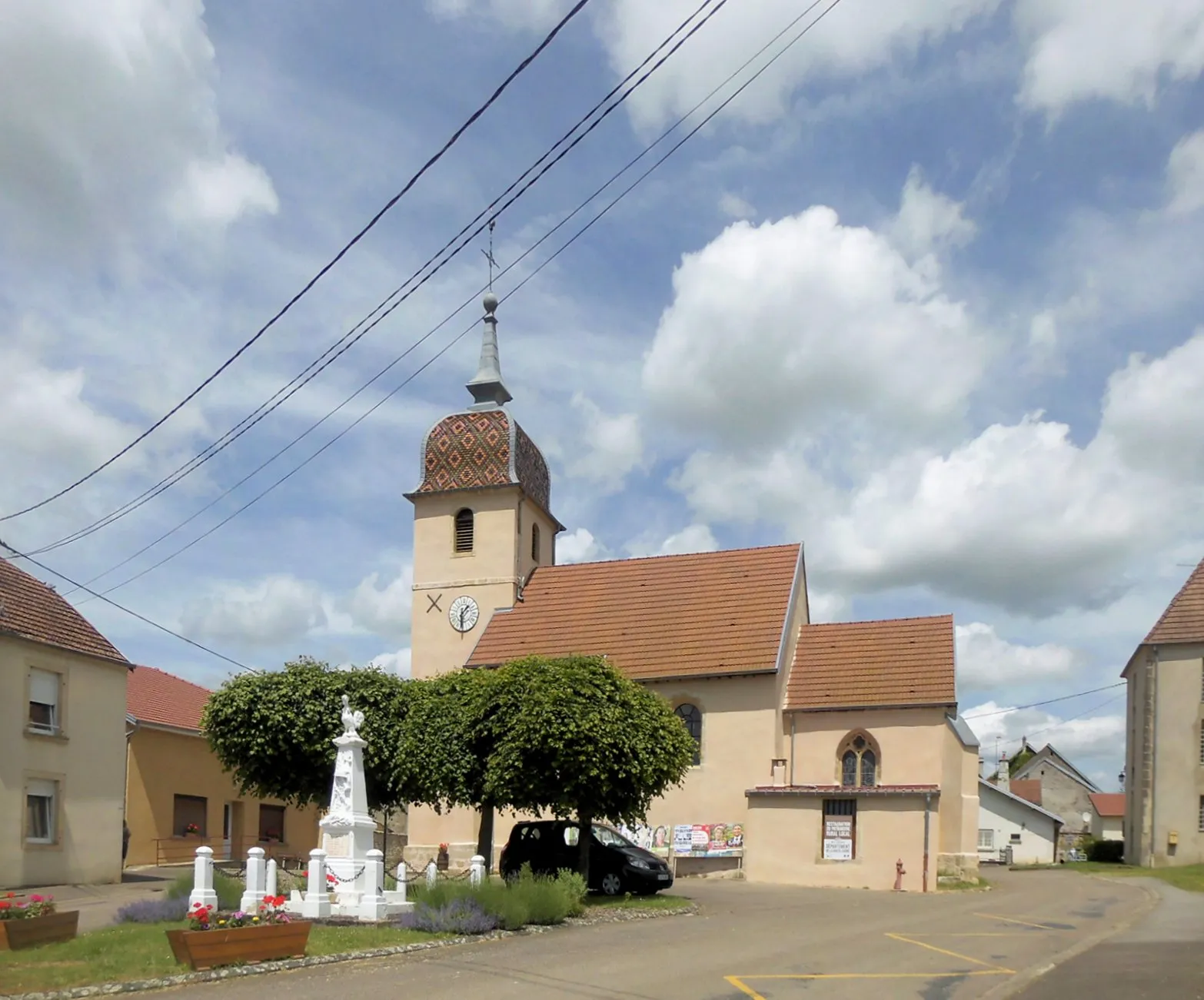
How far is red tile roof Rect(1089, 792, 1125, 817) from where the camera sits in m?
81.3

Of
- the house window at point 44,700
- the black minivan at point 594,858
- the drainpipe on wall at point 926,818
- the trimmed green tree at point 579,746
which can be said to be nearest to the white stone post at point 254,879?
the trimmed green tree at point 579,746

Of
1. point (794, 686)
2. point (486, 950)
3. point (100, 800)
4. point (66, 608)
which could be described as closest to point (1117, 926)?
point (486, 950)

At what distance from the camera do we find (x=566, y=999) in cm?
1200

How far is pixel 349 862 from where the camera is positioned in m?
19.2

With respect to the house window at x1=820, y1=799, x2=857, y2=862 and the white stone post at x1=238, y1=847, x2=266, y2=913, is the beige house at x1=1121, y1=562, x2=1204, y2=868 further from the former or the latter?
the white stone post at x1=238, y1=847, x2=266, y2=913

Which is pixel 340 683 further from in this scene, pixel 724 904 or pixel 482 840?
pixel 724 904

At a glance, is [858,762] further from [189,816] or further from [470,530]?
[189,816]

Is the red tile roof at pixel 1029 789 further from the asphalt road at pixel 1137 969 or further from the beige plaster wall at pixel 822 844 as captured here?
the asphalt road at pixel 1137 969

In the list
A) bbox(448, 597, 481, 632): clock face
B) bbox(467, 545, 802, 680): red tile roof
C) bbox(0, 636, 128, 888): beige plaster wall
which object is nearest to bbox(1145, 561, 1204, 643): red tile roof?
bbox(467, 545, 802, 680): red tile roof

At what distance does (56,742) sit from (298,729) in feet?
17.8

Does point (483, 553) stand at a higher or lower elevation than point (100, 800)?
higher

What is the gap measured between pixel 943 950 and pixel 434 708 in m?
12.6

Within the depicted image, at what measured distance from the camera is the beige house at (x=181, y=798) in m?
35.7

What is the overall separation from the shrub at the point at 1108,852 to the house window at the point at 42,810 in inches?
1615
